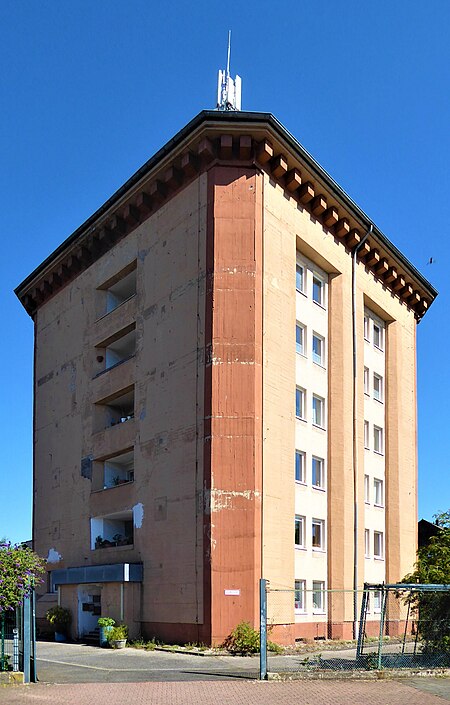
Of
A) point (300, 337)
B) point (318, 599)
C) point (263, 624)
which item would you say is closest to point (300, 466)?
point (318, 599)

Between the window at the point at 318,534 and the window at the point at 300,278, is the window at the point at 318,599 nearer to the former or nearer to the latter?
the window at the point at 318,534

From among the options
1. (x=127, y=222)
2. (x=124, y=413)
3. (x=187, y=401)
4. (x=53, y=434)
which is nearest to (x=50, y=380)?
(x=53, y=434)

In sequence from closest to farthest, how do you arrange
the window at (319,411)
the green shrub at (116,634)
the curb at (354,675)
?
the curb at (354,675), the green shrub at (116,634), the window at (319,411)

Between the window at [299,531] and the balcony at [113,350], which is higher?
the balcony at [113,350]

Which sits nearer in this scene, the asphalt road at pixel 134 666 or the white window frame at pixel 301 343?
the asphalt road at pixel 134 666

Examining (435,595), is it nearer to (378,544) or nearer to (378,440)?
(378,544)

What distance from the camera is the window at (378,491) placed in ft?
140

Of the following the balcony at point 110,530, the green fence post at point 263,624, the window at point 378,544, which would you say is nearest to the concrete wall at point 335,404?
the window at point 378,544

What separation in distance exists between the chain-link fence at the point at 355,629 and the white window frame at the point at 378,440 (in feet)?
23.5

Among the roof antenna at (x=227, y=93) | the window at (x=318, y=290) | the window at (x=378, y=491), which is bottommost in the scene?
the window at (x=378, y=491)

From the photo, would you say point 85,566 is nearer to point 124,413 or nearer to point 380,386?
point 124,413

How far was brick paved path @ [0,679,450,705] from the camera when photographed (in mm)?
17469

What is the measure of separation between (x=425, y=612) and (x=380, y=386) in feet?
73.2

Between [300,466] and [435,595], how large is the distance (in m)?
13.4
